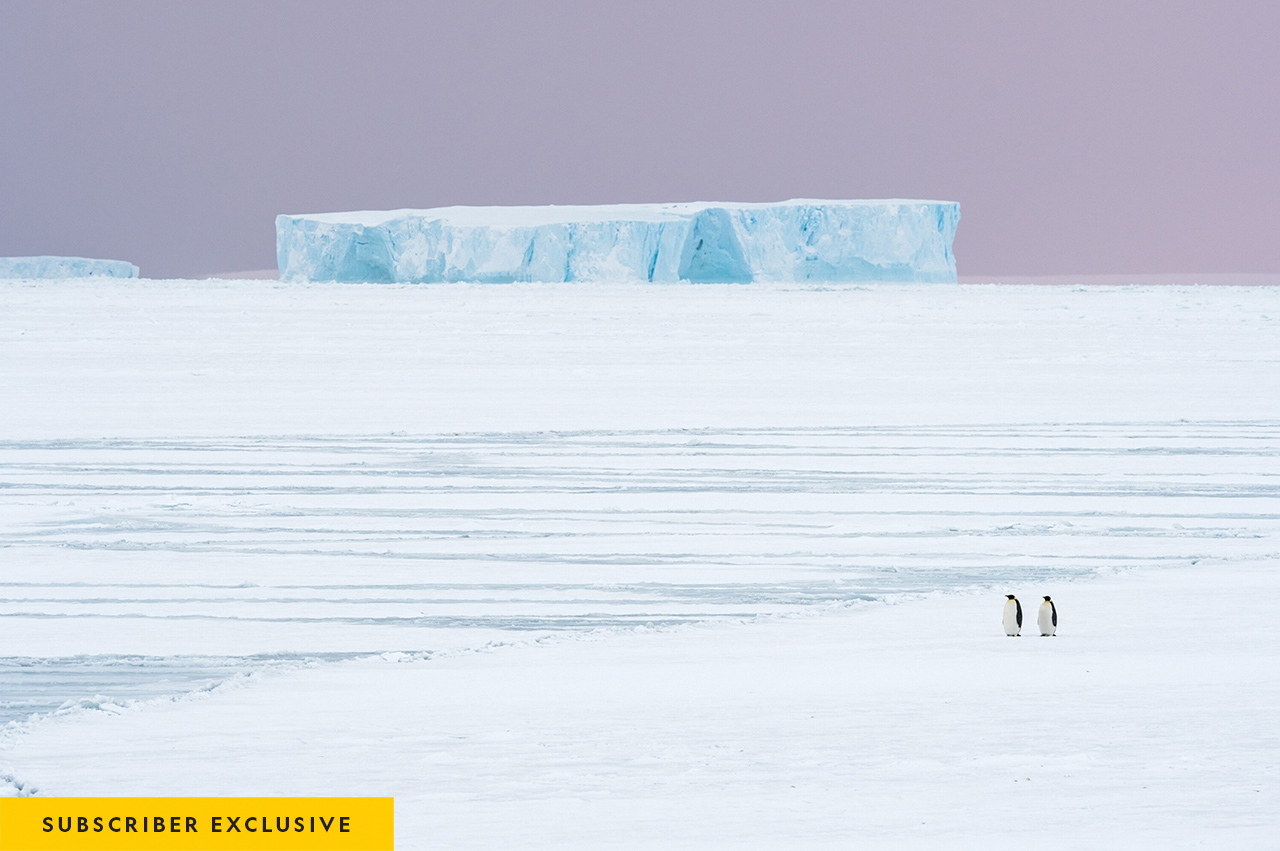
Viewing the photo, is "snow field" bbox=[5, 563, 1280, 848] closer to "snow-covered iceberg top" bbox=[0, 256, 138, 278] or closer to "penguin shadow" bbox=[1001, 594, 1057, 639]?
"penguin shadow" bbox=[1001, 594, 1057, 639]

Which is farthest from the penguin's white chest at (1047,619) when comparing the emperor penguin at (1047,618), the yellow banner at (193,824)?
the yellow banner at (193,824)

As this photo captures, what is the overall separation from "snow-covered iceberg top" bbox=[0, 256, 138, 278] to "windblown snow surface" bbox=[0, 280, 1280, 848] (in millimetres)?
45602

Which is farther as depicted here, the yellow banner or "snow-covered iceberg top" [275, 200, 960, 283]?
"snow-covered iceberg top" [275, 200, 960, 283]

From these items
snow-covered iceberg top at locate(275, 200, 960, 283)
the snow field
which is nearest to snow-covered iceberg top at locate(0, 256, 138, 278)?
snow-covered iceberg top at locate(275, 200, 960, 283)

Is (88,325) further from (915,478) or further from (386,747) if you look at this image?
(386,747)

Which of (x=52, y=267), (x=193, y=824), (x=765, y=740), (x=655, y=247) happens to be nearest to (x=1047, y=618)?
(x=765, y=740)

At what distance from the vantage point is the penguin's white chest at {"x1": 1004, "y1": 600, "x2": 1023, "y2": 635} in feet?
13.5

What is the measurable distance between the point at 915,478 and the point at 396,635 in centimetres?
371

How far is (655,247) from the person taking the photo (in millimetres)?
38906

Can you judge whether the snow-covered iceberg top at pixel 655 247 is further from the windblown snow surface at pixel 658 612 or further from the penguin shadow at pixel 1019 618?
the penguin shadow at pixel 1019 618

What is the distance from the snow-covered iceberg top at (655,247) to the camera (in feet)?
128

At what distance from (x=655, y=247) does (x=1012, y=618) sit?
35125 mm

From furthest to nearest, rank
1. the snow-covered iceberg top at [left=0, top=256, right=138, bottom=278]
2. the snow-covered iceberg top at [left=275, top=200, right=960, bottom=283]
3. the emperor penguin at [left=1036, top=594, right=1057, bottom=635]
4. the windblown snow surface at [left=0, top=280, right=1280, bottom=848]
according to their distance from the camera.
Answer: the snow-covered iceberg top at [left=0, top=256, right=138, bottom=278]
the snow-covered iceberg top at [left=275, top=200, right=960, bottom=283]
the emperor penguin at [left=1036, top=594, right=1057, bottom=635]
the windblown snow surface at [left=0, top=280, right=1280, bottom=848]

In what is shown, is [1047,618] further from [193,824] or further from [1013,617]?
[193,824]
